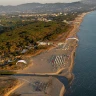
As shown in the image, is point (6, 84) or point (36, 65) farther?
point (36, 65)

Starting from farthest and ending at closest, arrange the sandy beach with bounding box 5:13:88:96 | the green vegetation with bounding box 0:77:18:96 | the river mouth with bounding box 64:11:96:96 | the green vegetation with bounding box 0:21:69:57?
the green vegetation with bounding box 0:21:69:57
the sandy beach with bounding box 5:13:88:96
the river mouth with bounding box 64:11:96:96
the green vegetation with bounding box 0:77:18:96

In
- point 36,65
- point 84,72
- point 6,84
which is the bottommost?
point 36,65

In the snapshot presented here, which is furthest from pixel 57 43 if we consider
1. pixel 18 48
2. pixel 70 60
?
pixel 70 60

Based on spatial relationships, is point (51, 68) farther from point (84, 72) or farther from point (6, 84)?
point (6, 84)

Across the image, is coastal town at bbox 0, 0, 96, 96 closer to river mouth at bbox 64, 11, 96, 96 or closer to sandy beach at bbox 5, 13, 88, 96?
sandy beach at bbox 5, 13, 88, 96

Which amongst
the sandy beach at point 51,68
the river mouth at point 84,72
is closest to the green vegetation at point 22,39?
the sandy beach at point 51,68

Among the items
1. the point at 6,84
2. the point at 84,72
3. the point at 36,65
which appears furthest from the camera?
the point at 36,65

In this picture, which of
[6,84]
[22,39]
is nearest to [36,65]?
[6,84]

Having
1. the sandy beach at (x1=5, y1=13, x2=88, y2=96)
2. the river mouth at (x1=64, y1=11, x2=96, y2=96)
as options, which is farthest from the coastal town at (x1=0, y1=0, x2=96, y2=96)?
the river mouth at (x1=64, y1=11, x2=96, y2=96)

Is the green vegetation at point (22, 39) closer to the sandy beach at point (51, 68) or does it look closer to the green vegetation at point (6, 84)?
the sandy beach at point (51, 68)

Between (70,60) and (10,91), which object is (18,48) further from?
(10,91)

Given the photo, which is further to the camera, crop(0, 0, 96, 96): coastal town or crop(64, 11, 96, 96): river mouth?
crop(0, 0, 96, 96): coastal town
